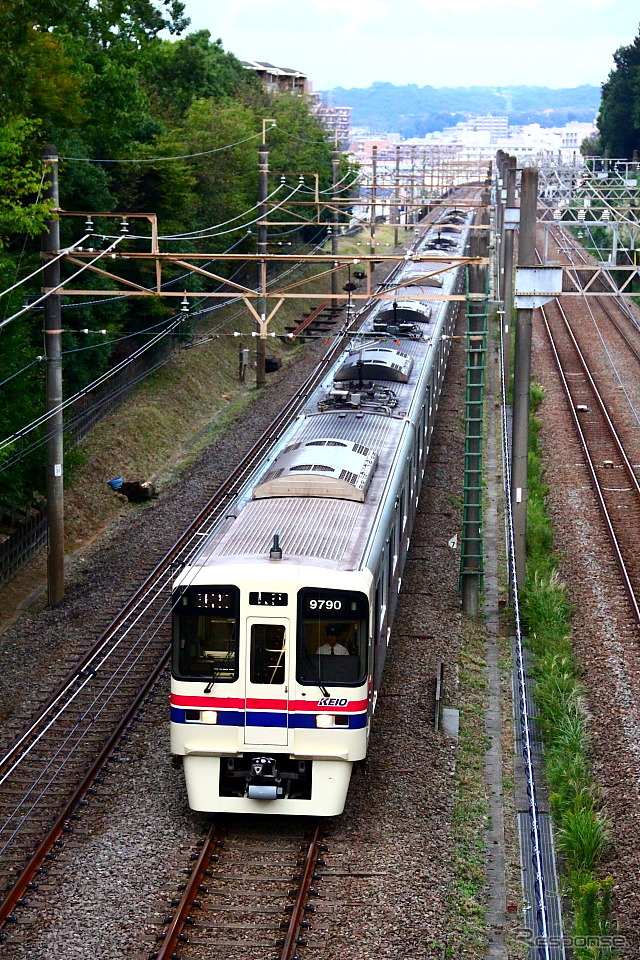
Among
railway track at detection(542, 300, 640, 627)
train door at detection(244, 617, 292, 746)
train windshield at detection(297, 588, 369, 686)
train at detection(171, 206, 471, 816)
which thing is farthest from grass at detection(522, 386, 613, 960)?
train door at detection(244, 617, 292, 746)

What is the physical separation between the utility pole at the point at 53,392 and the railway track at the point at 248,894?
309 inches

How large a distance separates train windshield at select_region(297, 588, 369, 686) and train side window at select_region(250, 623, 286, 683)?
0.16m

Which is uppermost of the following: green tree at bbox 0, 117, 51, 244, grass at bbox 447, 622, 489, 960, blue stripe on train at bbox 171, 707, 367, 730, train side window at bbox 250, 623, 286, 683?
green tree at bbox 0, 117, 51, 244

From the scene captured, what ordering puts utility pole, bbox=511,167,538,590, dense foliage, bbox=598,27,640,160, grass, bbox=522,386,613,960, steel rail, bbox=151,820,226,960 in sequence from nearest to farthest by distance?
steel rail, bbox=151,820,226,960 → grass, bbox=522,386,613,960 → utility pole, bbox=511,167,538,590 → dense foliage, bbox=598,27,640,160

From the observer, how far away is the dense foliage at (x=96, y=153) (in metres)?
18.1

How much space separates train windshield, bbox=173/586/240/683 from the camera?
1096 centimetres

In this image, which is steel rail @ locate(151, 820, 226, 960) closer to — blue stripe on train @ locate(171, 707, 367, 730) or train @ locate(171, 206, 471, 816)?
train @ locate(171, 206, 471, 816)

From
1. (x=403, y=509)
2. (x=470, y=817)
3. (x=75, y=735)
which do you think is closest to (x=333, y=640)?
(x=470, y=817)

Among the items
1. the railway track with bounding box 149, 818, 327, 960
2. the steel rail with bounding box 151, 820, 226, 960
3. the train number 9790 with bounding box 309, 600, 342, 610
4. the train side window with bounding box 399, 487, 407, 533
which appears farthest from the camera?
the train side window with bounding box 399, 487, 407, 533

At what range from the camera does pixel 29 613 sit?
18.6m

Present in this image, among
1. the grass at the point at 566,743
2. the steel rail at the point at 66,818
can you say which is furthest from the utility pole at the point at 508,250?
the steel rail at the point at 66,818

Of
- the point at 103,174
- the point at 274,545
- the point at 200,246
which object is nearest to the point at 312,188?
the point at 200,246

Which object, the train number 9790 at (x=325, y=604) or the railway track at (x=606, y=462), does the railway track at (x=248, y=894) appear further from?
the railway track at (x=606, y=462)

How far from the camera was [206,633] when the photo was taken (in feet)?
36.2
